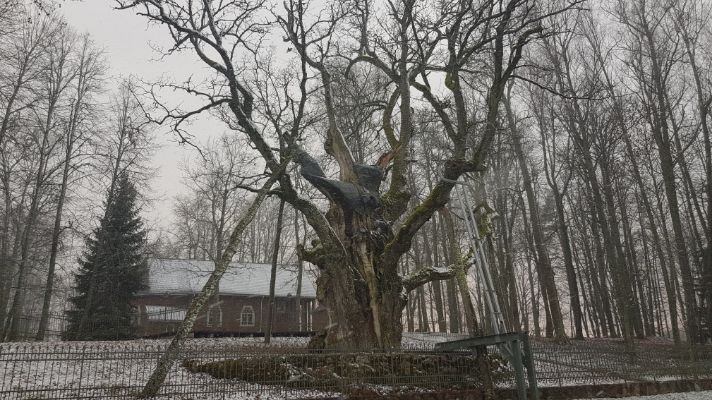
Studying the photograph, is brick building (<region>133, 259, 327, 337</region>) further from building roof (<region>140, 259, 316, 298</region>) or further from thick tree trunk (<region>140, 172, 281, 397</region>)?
thick tree trunk (<region>140, 172, 281, 397</region>)

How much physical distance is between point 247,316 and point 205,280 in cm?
386

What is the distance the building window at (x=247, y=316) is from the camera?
34.2 metres

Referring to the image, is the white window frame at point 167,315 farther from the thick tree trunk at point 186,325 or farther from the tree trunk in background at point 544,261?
the tree trunk in background at point 544,261

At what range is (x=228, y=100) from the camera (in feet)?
45.6

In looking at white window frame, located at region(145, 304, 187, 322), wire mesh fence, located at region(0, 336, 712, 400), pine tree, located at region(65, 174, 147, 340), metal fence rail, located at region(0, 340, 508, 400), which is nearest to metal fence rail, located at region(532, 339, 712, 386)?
wire mesh fence, located at region(0, 336, 712, 400)

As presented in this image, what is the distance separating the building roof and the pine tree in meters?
5.45

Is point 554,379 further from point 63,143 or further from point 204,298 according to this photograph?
point 63,143

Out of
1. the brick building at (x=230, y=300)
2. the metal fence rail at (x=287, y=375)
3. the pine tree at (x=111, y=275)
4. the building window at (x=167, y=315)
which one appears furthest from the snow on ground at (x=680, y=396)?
the building window at (x=167, y=315)

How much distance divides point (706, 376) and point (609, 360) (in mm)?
3708

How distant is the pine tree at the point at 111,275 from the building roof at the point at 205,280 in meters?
5.45

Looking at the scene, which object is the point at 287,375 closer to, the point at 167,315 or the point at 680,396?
the point at 680,396

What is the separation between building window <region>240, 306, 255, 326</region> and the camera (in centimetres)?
3422

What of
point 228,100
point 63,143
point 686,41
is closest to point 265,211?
point 63,143

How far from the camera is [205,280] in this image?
34.3m
